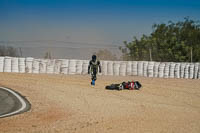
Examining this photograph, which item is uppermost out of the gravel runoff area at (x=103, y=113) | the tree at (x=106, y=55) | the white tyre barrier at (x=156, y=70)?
the tree at (x=106, y=55)

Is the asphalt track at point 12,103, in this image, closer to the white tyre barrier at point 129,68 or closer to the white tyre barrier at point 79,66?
the white tyre barrier at point 79,66

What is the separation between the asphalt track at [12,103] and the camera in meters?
9.23

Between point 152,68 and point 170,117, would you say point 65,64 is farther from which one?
point 170,117

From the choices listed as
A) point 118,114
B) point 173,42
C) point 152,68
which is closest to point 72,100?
point 118,114

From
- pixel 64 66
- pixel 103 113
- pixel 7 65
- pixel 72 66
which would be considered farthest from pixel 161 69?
pixel 103 113

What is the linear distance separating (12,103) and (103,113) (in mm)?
3402

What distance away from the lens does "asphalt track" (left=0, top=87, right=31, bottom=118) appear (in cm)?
923

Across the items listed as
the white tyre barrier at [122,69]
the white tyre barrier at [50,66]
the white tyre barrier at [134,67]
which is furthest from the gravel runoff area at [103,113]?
the white tyre barrier at [134,67]

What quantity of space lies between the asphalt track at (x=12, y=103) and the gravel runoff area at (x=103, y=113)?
27 cm

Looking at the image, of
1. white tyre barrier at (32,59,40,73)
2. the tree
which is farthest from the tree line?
white tyre barrier at (32,59,40,73)

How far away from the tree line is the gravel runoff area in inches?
535

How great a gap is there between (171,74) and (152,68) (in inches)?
57.5

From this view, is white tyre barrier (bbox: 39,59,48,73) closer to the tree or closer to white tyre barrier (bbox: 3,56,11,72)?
white tyre barrier (bbox: 3,56,11,72)

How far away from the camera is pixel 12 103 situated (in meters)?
10.7
